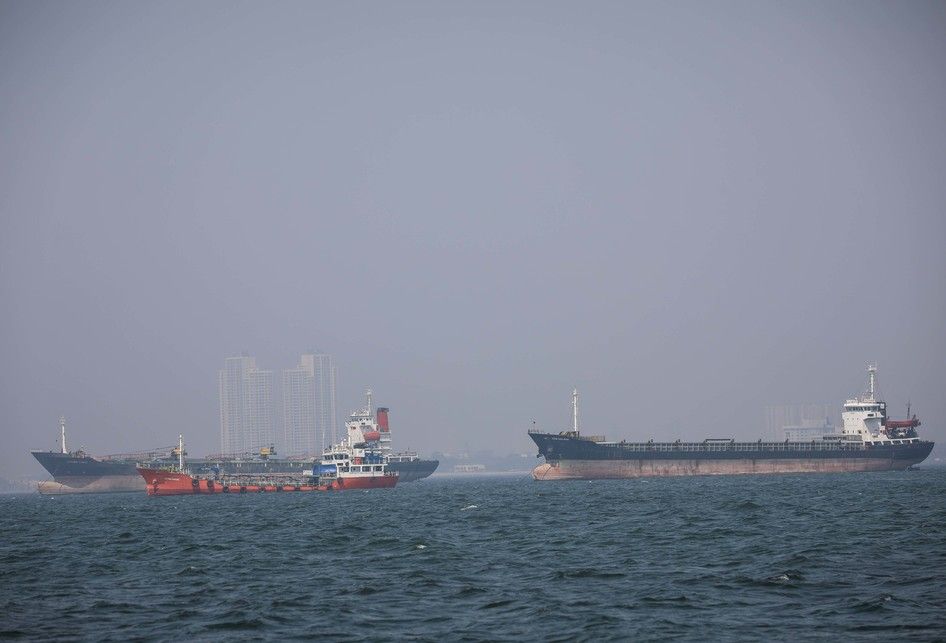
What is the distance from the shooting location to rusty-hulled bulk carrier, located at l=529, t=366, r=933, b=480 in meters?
145

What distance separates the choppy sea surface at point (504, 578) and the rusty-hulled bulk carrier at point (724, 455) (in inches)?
2871

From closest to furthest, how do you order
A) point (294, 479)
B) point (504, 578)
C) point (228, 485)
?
point (504, 578) < point (228, 485) < point (294, 479)

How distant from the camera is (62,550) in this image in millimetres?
56062

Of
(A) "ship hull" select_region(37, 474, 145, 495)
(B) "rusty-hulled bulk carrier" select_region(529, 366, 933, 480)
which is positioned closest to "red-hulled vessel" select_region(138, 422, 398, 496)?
(B) "rusty-hulled bulk carrier" select_region(529, 366, 933, 480)

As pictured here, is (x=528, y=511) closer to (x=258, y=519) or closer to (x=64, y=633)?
(x=258, y=519)

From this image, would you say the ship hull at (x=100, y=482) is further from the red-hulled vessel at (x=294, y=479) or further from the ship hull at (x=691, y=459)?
the ship hull at (x=691, y=459)

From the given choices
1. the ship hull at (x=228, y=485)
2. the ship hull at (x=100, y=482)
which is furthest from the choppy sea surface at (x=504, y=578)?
the ship hull at (x=100, y=482)

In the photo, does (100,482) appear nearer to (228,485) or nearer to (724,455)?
(228,485)

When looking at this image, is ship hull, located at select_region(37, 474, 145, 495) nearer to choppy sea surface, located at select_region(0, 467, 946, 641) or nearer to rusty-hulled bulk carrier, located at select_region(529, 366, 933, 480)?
rusty-hulled bulk carrier, located at select_region(529, 366, 933, 480)

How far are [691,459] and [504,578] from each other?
112954mm

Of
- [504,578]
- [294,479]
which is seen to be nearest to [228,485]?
[294,479]

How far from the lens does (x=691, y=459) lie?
486 ft

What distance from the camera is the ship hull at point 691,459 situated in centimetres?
14438

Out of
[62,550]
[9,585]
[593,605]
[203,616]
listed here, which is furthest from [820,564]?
[62,550]
